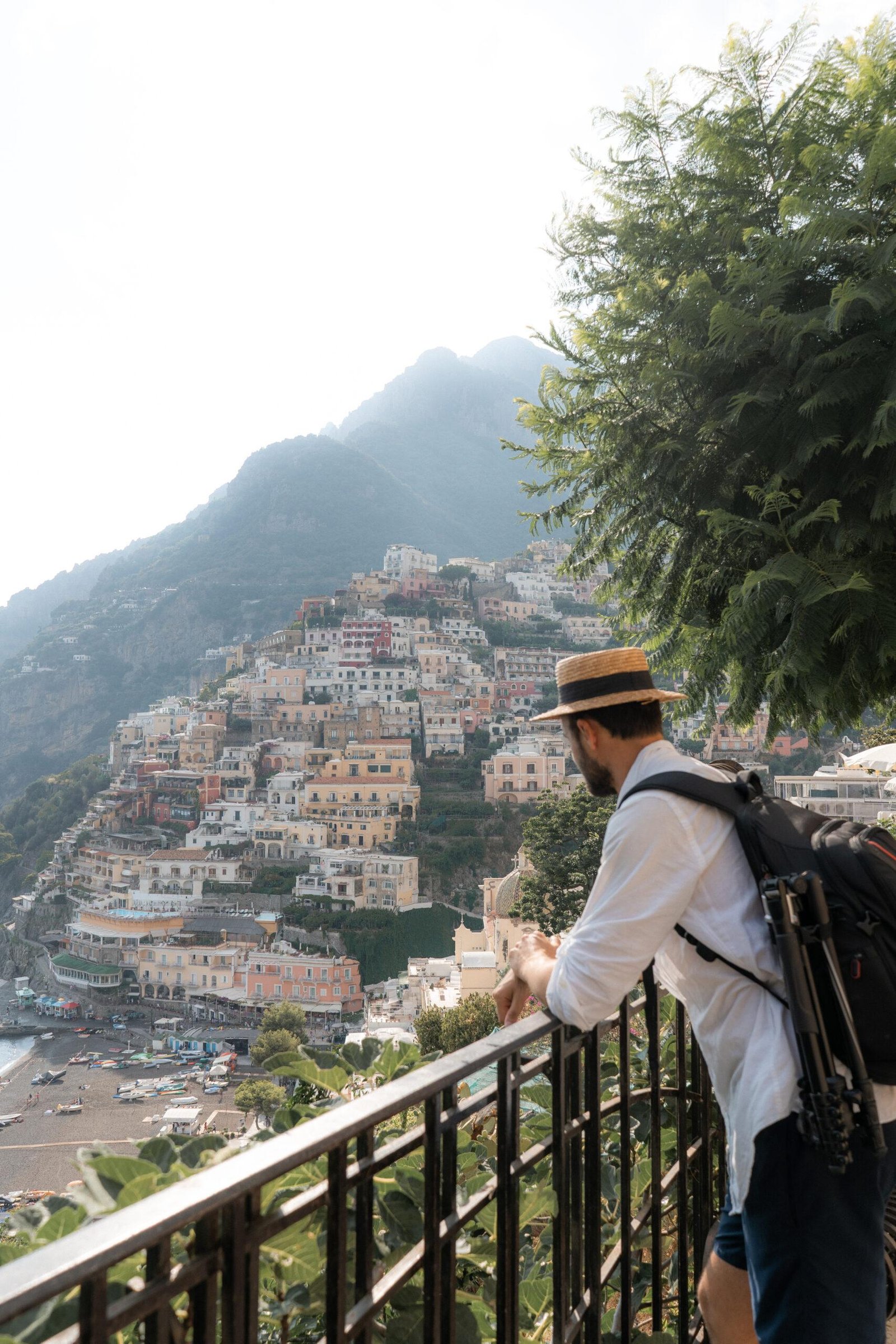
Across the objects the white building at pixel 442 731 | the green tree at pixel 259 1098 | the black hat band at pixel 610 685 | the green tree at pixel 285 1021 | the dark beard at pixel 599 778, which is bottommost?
the green tree at pixel 259 1098

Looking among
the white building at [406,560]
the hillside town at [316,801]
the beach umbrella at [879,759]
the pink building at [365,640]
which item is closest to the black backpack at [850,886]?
the beach umbrella at [879,759]

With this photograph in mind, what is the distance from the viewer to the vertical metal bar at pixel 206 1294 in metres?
0.56

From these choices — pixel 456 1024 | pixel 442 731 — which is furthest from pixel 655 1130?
pixel 442 731

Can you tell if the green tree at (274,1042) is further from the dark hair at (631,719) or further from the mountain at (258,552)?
the mountain at (258,552)

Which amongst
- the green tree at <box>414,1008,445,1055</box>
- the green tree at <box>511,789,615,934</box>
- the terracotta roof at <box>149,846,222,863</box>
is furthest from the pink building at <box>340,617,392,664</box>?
the green tree at <box>511,789,615,934</box>

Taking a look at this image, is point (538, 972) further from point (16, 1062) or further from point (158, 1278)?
point (16, 1062)

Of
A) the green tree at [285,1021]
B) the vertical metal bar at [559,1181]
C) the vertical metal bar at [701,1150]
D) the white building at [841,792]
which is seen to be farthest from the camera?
the white building at [841,792]

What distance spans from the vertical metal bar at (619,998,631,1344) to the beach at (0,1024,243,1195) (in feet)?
79.6

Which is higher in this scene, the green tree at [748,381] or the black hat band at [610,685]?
the green tree at [748,381]

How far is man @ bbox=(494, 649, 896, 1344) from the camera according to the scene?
87 cm

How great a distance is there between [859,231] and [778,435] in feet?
1.79

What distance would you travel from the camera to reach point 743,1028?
922 millimetres

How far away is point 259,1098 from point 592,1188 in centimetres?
2513

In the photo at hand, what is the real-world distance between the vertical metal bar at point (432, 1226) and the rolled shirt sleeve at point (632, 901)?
215mm
